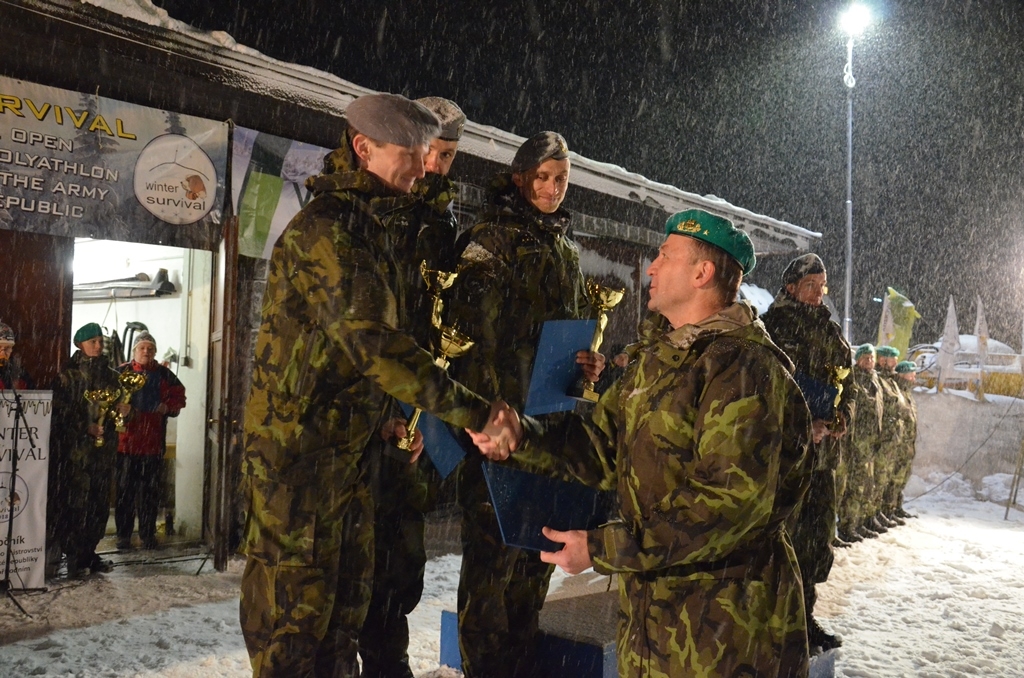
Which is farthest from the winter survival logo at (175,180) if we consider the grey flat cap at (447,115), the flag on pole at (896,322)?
the flag on pole at (896,322)

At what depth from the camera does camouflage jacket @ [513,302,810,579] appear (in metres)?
2.03

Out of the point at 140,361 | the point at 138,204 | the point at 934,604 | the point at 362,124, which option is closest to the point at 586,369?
the point at 362,124

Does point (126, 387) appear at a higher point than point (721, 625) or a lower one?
higher

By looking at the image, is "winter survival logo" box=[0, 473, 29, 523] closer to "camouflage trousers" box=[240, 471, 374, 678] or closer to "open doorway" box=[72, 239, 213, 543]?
"open doorway" box=[72, 239, 213, 543]

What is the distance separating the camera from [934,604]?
22.0 ft

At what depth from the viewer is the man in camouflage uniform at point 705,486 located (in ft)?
6.70

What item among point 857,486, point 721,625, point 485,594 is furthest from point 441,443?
point 857,486

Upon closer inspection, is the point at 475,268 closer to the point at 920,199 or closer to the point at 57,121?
the point at 57,121

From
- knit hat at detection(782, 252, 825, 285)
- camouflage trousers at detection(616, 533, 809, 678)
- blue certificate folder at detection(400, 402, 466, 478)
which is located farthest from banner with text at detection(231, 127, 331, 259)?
camouflage trousers at detection(616, 533, 809, 678)

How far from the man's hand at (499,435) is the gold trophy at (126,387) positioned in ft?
17.7

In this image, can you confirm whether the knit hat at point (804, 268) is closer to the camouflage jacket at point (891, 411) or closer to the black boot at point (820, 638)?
the black boot at point (820, 638)

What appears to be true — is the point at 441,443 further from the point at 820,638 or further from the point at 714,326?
the point at 820,638

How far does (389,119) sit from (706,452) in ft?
5.40

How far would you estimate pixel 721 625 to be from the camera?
2.09 m
